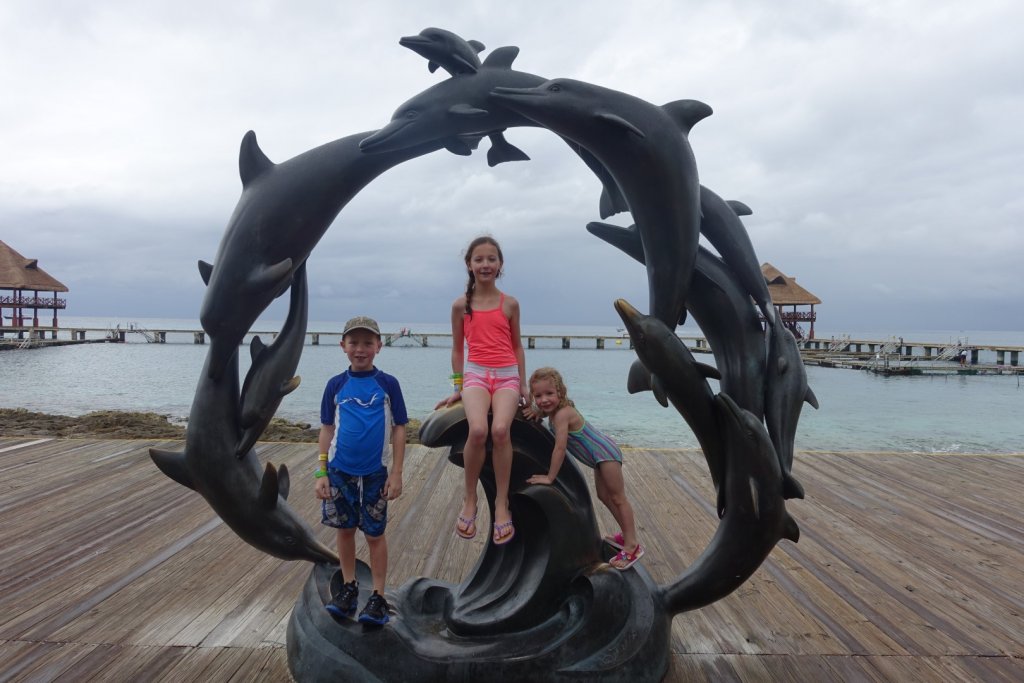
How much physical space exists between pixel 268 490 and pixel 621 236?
7.52 feet

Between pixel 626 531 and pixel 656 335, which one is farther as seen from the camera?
pixel 626 531

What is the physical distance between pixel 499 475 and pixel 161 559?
328cm

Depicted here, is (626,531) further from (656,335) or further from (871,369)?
(871,369)

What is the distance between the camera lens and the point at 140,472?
688 cm

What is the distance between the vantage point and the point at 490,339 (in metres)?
2.88

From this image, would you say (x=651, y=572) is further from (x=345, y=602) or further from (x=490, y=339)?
(x=490, y=339)

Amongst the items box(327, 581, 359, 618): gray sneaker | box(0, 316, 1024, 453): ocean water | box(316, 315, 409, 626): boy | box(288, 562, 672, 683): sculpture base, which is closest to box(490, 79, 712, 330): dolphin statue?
box(316, 315, 409, 626): boy

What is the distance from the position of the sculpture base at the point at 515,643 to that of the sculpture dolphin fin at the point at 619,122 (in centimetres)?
219

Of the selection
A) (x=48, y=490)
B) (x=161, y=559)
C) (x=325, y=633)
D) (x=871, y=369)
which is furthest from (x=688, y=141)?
(x=871, y=369)

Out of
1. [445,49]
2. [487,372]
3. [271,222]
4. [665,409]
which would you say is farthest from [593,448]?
[665,409]

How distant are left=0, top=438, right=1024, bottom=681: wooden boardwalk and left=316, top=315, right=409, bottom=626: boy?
0.95 metres

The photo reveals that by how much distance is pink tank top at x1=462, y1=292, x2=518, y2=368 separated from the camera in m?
2.88

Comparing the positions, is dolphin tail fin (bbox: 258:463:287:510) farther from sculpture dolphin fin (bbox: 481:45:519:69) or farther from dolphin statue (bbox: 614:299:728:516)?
sculpture dolphin fin (bbox: 481:45:519:69)

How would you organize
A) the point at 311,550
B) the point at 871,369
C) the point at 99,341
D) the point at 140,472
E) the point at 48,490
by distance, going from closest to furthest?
1. the point at 311,550
2. the point at 48,490
3. the point at 140,472
4. the point at 871,369
5. the point at 99,341
